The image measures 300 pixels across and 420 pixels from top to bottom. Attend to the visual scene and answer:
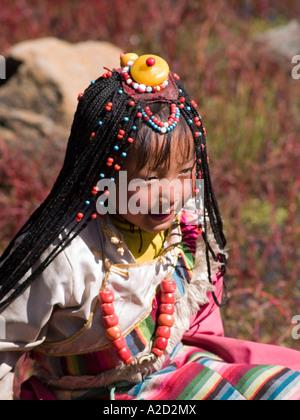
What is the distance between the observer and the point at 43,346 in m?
1.41

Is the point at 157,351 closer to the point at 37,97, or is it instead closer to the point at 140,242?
the point at 140,242

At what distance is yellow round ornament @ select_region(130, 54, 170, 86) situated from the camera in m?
1.21

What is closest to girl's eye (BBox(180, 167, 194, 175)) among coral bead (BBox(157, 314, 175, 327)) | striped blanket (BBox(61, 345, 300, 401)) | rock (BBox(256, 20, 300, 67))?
coral bead (BBox(157, 314, 175, 327))

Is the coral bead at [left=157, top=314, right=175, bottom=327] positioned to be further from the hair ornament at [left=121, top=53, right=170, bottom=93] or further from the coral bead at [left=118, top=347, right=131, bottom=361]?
the hair ornament at [left=121, top=53, right=170, bottom=93]

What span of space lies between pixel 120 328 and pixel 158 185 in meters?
0.34

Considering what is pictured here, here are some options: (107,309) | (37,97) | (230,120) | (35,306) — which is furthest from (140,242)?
(230,120)

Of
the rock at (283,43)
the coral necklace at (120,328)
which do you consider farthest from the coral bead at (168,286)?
the rock at (283,43)

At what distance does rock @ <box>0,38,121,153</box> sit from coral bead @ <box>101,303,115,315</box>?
1811 mm

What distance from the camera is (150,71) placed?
1214 mm

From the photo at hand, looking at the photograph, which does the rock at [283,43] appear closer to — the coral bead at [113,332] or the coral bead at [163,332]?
the coral bead at [163,332]

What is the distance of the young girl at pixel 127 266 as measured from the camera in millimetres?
1234

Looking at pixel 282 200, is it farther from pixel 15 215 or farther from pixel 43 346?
pixel 43 346

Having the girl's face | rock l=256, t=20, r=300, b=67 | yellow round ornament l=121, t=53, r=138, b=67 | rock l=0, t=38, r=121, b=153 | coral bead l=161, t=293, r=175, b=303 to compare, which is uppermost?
rock l=256, t=20, r=300, b=67

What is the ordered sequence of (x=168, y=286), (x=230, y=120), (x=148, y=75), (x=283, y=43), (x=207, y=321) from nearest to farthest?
(x=148, y=75), (x=168, y=286), (x=207, y=321), (x=230, y=120), (x=283, y=43)
